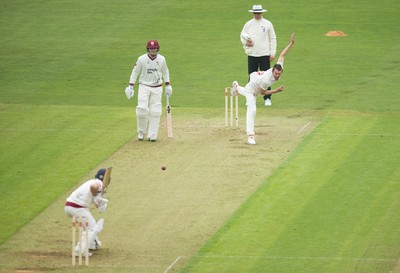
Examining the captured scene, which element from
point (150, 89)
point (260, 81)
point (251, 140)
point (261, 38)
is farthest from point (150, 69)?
point (261, 38)

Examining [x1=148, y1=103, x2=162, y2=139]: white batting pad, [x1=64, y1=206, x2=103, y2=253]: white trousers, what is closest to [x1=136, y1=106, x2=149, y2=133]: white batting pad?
[x1=148, y1=103, x2=162, y2=139]: white batting pad

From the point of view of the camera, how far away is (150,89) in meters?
26.8

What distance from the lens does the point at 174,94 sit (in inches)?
1262

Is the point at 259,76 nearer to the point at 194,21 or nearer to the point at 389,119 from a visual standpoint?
the point at 389,119

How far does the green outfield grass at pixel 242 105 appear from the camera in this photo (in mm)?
20828

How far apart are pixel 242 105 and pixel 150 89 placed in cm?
444

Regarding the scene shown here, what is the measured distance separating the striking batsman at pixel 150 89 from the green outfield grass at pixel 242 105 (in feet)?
2.56

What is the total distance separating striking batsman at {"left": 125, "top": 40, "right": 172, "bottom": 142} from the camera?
26.6 meters

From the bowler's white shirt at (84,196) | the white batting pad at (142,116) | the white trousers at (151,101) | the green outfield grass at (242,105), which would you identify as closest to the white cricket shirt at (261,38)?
the green outfield grass at (242,105)

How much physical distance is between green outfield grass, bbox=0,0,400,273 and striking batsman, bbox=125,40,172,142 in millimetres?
779

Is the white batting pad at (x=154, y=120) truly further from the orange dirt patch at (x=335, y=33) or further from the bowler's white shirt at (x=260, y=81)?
the orange dirt patch at (x=335, y=33)

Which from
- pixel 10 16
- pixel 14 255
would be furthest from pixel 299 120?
pixel 10 16

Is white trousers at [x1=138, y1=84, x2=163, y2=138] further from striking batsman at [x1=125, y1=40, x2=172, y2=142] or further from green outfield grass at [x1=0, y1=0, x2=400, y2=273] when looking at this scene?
green outfield grass at [x1=0, y1=0, x2=400, y2=273]

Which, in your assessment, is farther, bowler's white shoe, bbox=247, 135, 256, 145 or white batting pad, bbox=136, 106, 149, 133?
white batting pad, bbox=136, 106, 149, 133
